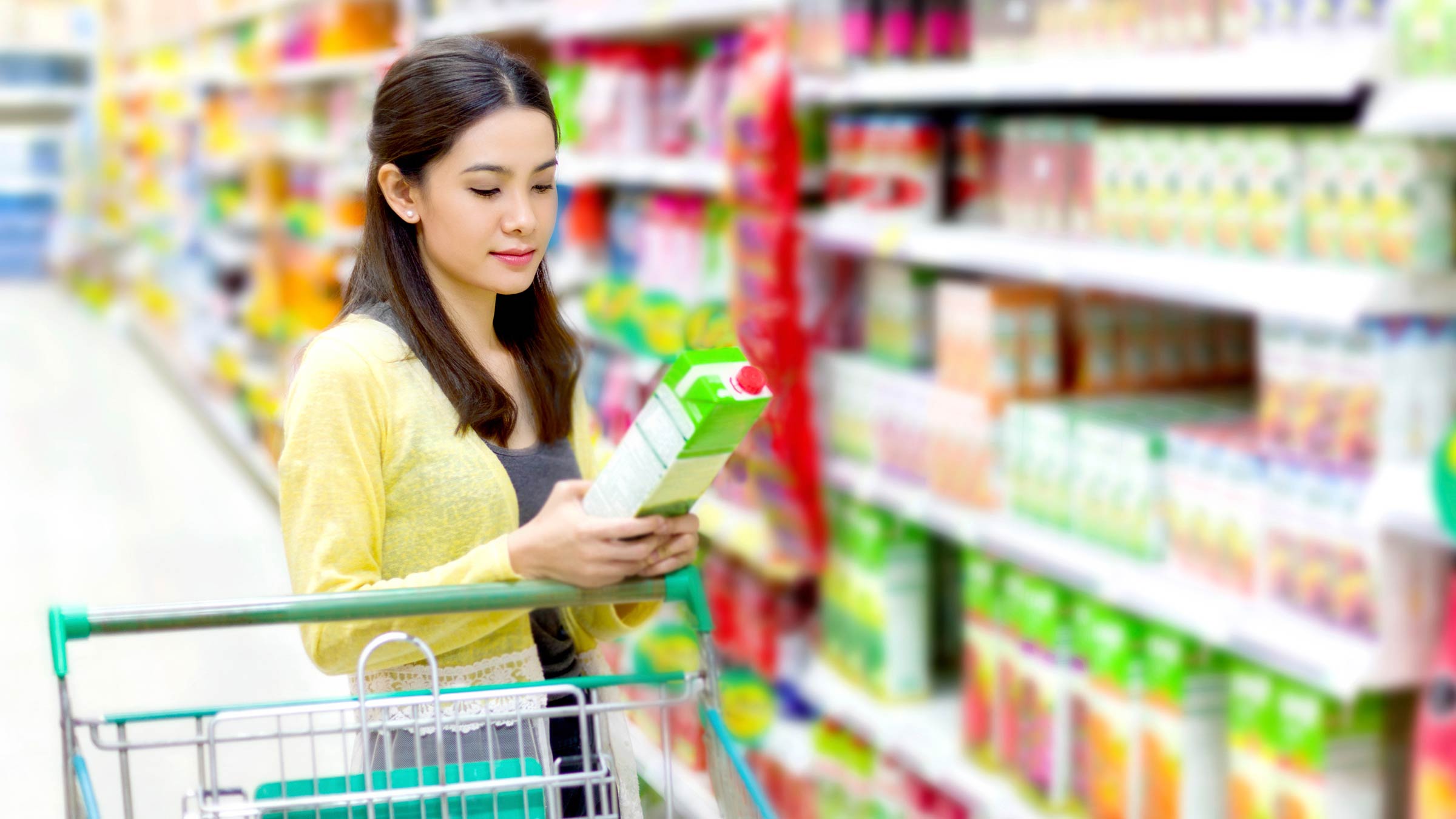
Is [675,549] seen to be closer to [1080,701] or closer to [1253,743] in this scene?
[1253,743]

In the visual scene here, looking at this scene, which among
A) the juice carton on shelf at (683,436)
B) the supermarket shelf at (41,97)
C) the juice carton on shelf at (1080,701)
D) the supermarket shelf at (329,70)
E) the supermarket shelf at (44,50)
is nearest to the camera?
the juice carton on shelf at (683,436)

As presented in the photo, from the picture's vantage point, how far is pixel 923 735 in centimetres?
299

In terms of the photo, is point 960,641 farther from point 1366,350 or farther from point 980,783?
point 1366,350

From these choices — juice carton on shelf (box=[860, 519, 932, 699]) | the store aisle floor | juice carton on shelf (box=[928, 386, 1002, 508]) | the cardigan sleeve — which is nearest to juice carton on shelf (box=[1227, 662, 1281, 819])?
juice carton on shelf (box=[928, 386, 1002, 508])

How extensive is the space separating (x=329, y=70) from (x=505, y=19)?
A: 6.25 ft

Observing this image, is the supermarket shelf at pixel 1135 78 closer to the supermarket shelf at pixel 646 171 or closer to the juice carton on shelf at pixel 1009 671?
the supermarket shelf at pixel 646 171

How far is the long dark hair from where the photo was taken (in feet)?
4.68

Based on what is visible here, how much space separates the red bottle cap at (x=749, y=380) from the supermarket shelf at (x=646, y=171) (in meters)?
2.10

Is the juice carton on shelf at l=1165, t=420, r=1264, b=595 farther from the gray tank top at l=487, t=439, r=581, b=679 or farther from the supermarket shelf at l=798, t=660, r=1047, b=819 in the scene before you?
the gray tank top at l=487, t=439, r=581, b=679

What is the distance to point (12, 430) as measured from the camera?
795cm

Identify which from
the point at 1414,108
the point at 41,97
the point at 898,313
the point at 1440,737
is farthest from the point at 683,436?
the point at 41,97

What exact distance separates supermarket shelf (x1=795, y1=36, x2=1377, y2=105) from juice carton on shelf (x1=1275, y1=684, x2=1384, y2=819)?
81 cm

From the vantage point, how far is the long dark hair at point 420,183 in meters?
1.43

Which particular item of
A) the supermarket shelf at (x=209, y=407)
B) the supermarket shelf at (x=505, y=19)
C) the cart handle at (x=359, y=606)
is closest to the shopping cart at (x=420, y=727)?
the cart handle at (x=359, y=606)
